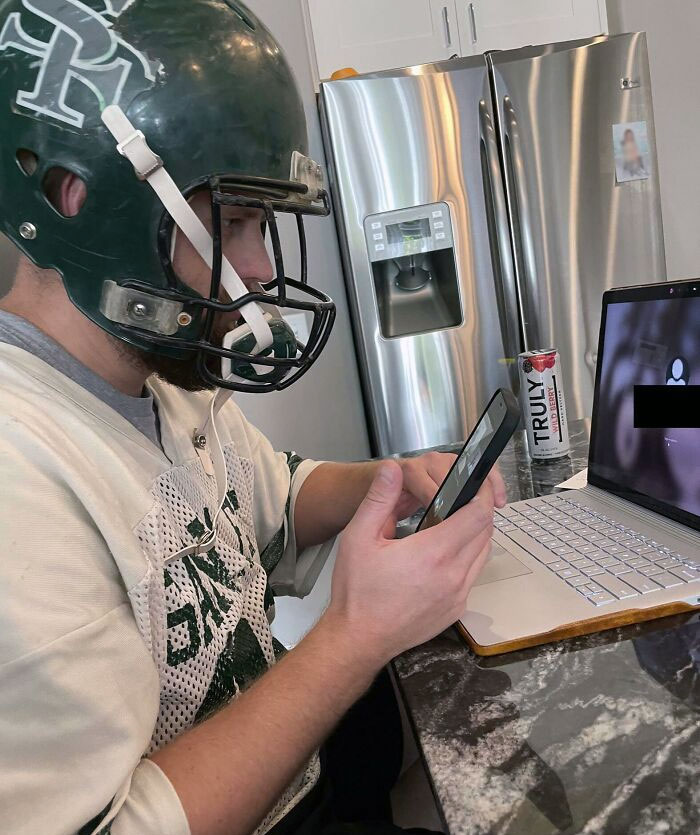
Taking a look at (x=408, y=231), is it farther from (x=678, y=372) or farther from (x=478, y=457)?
(x=478, y=457)

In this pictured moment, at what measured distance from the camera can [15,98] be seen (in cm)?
68

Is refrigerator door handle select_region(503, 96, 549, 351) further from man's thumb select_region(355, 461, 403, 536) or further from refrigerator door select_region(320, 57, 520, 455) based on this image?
man's thumb select_region(355, 461, 403, 536)

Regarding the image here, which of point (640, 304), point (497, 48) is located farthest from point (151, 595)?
point (497, 48)

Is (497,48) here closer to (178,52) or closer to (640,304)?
(640,304)

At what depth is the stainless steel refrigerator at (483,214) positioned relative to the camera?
2234 millimetres

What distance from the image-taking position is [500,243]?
2.33 m

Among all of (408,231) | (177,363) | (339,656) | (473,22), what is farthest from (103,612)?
(473,22)

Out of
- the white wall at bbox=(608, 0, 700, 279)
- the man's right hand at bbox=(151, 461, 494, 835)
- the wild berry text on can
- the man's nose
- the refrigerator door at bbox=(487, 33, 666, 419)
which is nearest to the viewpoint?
the man's right hand at bbox=(151, 461, 494, 835)

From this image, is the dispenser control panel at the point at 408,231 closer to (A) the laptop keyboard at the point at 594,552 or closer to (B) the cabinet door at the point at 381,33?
(B) the cabinet door at the point at 381,33

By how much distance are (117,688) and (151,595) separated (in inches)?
3.8

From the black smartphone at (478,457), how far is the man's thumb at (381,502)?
0.06m

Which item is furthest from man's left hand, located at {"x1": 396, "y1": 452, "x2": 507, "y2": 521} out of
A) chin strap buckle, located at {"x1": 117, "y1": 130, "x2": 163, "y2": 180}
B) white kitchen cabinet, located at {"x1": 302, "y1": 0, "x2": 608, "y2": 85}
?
white kitchen cabinet, located at {"x1": 302, "y1": 0, "x2": 608, "y2": 85}

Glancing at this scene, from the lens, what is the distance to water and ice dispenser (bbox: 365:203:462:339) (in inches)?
90.9

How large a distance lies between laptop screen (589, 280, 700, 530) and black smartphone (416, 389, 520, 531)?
0.78ft
